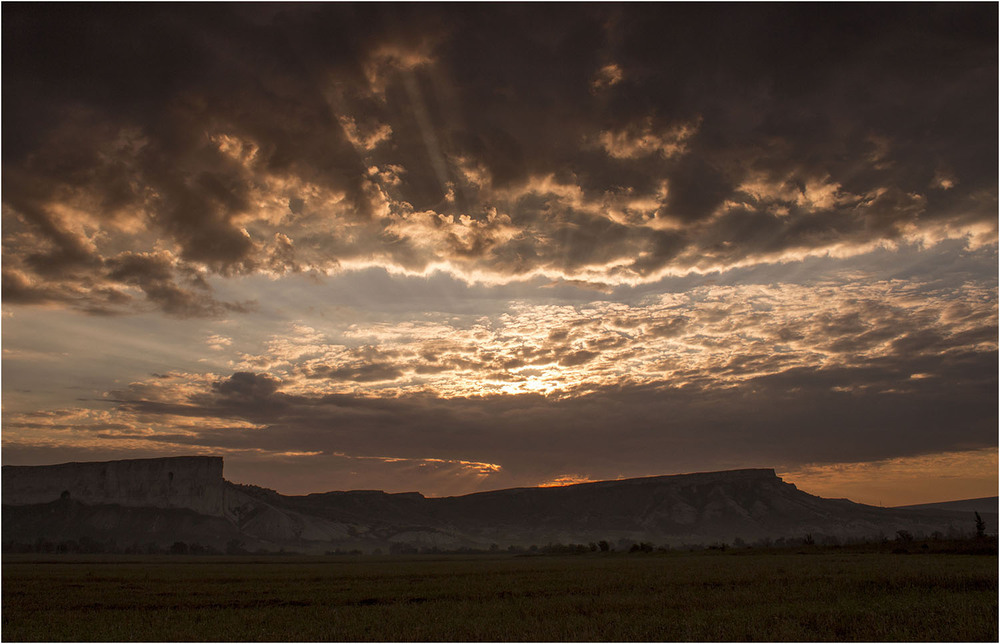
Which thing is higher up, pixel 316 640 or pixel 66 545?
pixel 316 640

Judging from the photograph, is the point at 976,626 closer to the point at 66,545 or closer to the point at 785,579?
the point at 785,579

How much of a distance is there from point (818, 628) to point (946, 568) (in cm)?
2928

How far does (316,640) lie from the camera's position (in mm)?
21453

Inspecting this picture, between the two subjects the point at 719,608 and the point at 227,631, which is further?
the point at 719,608

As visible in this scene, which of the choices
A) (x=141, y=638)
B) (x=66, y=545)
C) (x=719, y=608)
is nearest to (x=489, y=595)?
(x=719, y=608)

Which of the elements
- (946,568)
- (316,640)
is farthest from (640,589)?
(946,568)

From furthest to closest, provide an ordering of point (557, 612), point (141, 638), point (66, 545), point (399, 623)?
point (66, 545) → point (557, 612) → point (399, 623) → point (141, 638)

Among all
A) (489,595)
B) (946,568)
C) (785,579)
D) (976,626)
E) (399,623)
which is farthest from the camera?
(946,568)

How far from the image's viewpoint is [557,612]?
26672mm

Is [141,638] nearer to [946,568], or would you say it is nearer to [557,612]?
[557,612]

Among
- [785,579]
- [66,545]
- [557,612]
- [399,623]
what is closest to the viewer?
[399,623]

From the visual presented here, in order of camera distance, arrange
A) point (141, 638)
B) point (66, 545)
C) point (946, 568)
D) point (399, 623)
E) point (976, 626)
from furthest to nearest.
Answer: point (66, 545) → point (946, 568) → point (399, 623) → point (141, 638) → point (976, 626)

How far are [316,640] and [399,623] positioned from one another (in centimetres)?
399

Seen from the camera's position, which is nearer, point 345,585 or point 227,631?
point 227,631
